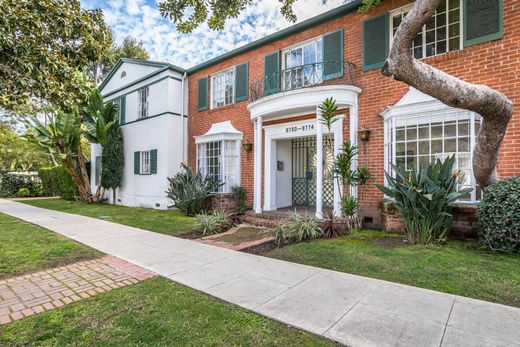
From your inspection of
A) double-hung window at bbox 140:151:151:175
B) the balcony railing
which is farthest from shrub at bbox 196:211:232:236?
double-hung window at bbox 140:151:151:175

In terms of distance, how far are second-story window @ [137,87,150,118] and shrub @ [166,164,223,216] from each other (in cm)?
584

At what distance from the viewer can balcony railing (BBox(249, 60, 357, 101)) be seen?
9320mm

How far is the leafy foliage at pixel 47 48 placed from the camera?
4.80 meters

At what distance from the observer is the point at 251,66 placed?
471 inches

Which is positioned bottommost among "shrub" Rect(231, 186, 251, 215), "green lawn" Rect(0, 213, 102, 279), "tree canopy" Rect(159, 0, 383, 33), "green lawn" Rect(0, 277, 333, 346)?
"green lawn" Rect(0, 213, 102, 279)

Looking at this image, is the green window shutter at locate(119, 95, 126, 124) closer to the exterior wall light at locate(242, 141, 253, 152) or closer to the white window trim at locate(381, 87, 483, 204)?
the exterior wall light at locate(242, 141, 253, 152)

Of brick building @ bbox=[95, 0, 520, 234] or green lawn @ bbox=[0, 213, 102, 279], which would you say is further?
brick building @ bbox=[95, 0, 520, 234]

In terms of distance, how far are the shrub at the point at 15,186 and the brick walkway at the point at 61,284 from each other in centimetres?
Result: 2330

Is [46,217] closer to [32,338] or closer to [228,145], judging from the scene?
[228,145]

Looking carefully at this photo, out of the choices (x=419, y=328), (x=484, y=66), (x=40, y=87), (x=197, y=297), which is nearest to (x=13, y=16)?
(x=40, y=87)

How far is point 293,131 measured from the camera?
10.5 metres

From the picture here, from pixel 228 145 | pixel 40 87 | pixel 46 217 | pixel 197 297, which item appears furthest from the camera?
pixel 228 145

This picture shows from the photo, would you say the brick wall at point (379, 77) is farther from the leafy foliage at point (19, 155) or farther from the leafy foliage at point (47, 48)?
the leafy foliage at point (19, 155)

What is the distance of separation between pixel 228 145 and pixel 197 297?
898cm
